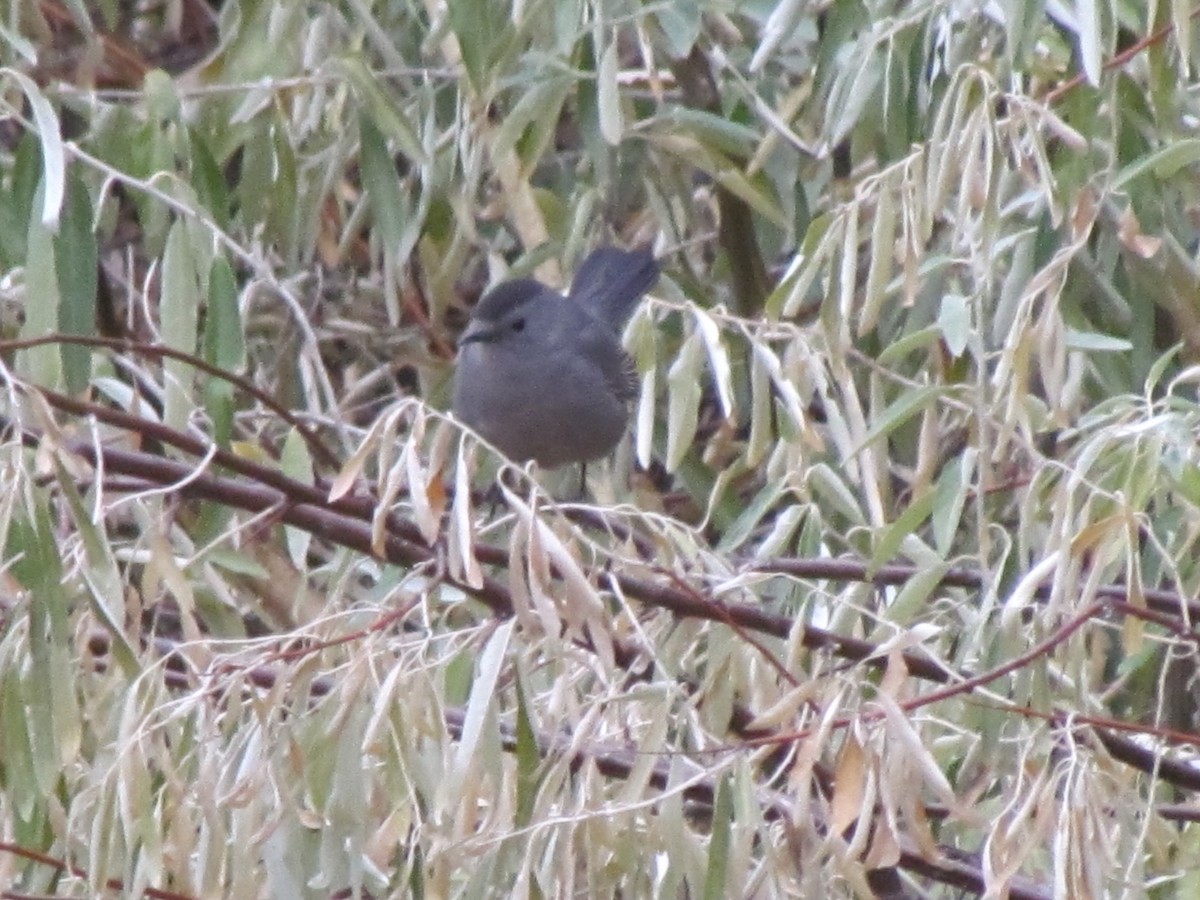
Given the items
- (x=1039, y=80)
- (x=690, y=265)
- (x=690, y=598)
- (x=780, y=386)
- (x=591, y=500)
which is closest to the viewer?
(x=690, y=598)

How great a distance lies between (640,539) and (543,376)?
2017 mm

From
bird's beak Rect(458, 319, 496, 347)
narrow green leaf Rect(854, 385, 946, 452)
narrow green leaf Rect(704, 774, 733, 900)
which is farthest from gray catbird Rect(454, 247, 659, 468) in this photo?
narrow green leaf Rect(704, 774, 733, 900)

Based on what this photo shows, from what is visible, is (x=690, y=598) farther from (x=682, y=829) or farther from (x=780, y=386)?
(x=780, y=386)

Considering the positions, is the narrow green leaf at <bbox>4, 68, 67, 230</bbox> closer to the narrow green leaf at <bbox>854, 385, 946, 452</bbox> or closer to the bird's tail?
the narrow green leaf at <bbox>854, 385, 946, 452</bbox>

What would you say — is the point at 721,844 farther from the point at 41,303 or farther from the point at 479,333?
the point at 479,333

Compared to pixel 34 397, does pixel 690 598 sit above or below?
below

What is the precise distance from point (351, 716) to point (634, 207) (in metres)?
2.58

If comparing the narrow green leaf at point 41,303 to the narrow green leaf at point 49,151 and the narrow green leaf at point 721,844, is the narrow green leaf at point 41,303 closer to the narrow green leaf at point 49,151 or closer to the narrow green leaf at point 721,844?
the narrow green leaf at point 49,151

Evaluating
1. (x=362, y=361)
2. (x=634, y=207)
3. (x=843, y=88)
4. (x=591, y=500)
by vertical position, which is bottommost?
(x=591, y=500)

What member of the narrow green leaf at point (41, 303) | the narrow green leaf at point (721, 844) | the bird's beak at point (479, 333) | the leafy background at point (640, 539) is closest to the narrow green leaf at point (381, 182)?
the leafy background at point (640, 539)

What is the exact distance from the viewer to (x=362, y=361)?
14.6ft

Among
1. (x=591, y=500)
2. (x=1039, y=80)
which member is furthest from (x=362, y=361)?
(x=1039, y=80)

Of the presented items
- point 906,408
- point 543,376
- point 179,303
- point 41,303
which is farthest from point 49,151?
point 543,376

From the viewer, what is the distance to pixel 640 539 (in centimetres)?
254
